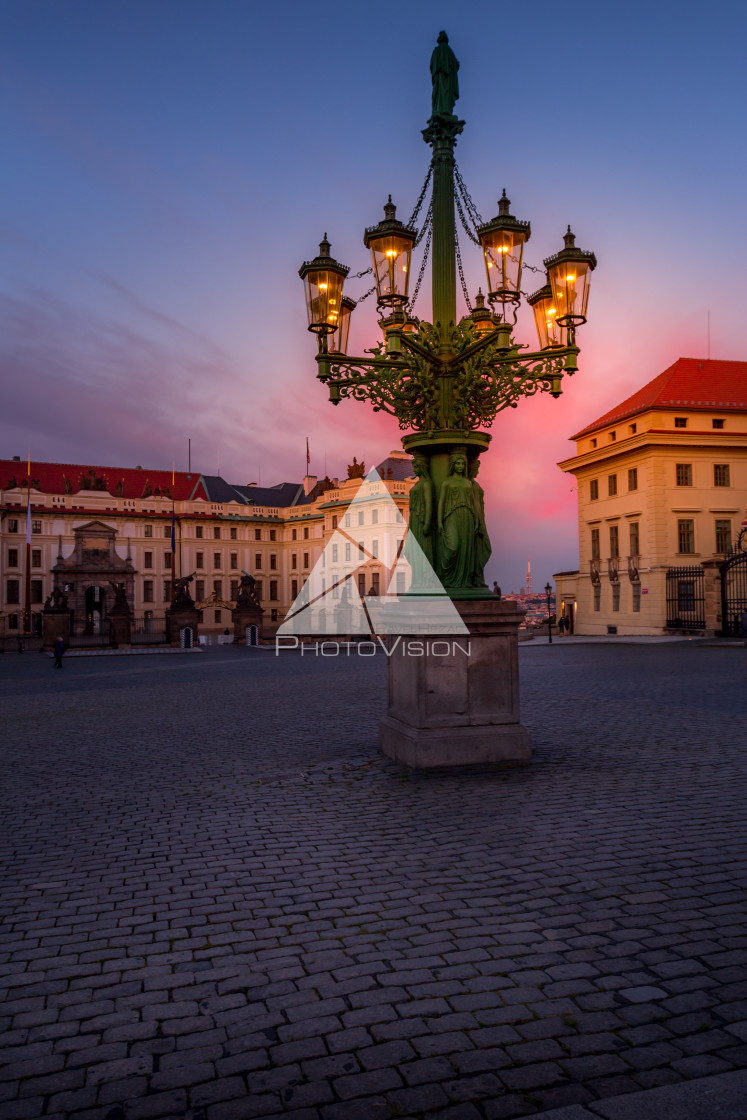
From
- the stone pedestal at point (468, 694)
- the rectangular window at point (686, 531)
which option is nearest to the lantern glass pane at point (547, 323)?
the stone pedestal at point (468, 694)

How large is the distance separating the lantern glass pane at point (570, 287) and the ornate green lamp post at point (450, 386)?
13mm

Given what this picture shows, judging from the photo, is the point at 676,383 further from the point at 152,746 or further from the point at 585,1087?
the point at 585,1087

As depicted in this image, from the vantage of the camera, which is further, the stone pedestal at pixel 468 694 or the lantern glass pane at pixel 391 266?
the lantern glass pane at pixel 391 266

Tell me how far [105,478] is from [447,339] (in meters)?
75.6

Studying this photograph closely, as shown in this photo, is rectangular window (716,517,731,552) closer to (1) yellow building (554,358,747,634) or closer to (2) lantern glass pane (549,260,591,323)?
(1) yellow building (554,358,747,634)

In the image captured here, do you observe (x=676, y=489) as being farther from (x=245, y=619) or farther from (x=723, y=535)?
(x=245, y=619)

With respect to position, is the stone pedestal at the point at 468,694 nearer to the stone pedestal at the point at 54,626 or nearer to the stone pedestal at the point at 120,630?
the stone pedestal at the point at 54,626

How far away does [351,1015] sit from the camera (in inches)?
130

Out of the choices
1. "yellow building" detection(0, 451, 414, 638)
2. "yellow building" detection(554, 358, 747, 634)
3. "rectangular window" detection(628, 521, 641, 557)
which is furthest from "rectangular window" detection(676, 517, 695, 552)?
"yellow building" detection(0, 451, 414, 638)

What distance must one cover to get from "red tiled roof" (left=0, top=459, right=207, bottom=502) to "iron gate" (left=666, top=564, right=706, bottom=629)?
157 feet

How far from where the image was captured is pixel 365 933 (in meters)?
4.13

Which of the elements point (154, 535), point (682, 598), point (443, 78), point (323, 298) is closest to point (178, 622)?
point (682, 598)

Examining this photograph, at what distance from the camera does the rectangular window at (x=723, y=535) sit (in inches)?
1677

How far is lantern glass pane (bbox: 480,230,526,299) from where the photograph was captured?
984 cm
